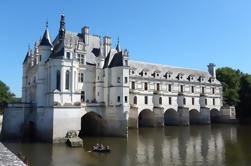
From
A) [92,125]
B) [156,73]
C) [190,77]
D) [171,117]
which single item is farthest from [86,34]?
[190,77]

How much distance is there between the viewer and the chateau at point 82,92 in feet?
92.9

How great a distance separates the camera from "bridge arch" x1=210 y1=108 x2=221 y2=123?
173 ft

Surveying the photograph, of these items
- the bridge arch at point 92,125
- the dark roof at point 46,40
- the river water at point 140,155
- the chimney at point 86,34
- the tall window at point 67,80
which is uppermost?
the chimney at point 86,34

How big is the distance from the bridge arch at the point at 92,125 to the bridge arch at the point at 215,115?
30.2m

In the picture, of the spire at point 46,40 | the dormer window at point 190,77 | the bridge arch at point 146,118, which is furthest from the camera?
the dormer window at point 190,77

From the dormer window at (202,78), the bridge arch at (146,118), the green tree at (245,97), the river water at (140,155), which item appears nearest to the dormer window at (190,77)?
the dormer window at (202,78)

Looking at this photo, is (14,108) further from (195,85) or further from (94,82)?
(195,85)

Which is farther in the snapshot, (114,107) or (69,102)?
(114,107)

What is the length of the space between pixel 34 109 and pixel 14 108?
2.39 metres

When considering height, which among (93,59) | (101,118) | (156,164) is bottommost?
(156,164)

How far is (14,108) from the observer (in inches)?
1170

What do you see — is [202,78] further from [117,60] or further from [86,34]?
[86,34]

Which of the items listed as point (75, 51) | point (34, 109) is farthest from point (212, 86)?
point (34, 109)

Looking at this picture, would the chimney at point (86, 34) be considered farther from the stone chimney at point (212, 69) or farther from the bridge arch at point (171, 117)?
the stone chimney at point (212, 69)
